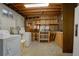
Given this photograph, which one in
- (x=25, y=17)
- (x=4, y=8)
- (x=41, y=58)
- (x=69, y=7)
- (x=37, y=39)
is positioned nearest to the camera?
(x=41, y=58)

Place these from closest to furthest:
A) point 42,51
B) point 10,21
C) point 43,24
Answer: point 10,21 < point 42,51 < point 43,24

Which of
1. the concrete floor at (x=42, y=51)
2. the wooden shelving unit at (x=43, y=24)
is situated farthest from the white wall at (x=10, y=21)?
the wooden shelving unit at (x=43, y=24)

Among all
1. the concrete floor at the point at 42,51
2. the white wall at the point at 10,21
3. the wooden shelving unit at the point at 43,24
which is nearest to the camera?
the white wall at the point at 10,21

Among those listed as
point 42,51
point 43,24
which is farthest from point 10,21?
point 43,24

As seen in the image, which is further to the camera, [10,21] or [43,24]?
[43,24]

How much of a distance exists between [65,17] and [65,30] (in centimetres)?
42

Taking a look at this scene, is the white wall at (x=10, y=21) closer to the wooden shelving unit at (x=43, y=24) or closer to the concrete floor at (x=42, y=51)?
the concrete floor at (x=42, y=51)

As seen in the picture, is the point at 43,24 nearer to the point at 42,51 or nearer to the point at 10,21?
the point at 42,51

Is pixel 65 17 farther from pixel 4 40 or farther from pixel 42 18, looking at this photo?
pixel 42 18

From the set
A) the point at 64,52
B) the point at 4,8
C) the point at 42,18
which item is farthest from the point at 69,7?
the point at 42,18

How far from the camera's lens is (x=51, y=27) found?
284 inches

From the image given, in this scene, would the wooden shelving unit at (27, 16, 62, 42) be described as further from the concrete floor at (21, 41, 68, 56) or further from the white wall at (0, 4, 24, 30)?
the concrete floor at (21, 41, 68, 56)

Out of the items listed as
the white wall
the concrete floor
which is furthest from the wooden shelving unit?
the concrete floor

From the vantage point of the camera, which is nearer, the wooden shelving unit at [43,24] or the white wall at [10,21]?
the white wall at [10,21]
